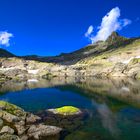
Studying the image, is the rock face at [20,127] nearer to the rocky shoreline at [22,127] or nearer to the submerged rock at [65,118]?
the rocky shoreline at [22,127]

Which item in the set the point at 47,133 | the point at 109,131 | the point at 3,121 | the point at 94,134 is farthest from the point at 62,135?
the point at 3,121

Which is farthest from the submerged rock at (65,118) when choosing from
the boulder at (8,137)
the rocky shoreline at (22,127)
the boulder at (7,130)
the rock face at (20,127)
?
the boulder at (8,137)

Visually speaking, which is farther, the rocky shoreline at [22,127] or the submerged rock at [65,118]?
the submerged rock at [65,118]

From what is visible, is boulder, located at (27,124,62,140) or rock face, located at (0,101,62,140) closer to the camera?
rock face, located at (0,101,62,140)

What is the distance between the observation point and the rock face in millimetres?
44188

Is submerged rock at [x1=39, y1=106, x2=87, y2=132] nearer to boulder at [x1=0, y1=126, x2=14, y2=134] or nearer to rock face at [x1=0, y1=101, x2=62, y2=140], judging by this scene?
rock face at [x1=0, y1=101, x2=62, y2=140]

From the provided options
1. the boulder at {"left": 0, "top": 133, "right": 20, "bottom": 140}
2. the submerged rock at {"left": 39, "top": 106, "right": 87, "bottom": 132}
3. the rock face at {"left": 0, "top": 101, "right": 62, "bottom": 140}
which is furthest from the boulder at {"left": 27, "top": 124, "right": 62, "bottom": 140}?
the submerged rock at {"left": 39, "top": 106, "right": 87, "bottom": 132}

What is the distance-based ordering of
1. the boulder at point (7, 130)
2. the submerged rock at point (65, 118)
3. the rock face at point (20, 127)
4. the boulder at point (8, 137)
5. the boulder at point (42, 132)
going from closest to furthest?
the boulder at point (8, 137)
the rock face at point (20, 127)
the boulder at point (42, 132)
the boulder at point (7, 130)
the submerged rock at point (65, 118)

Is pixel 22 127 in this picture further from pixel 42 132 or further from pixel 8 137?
pixel 8 137

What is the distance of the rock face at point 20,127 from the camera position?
44188 mm

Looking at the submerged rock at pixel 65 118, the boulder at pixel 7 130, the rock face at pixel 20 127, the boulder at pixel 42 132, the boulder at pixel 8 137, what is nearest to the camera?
the boulder at pixel 8 137

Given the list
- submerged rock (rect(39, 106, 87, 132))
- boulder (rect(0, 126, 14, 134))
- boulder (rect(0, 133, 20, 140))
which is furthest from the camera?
submerged rock (rect(39, 106, 87, 132))

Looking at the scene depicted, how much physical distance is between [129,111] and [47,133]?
3261 centimetres

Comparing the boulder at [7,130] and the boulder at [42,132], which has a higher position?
the boulder at [7,130]
